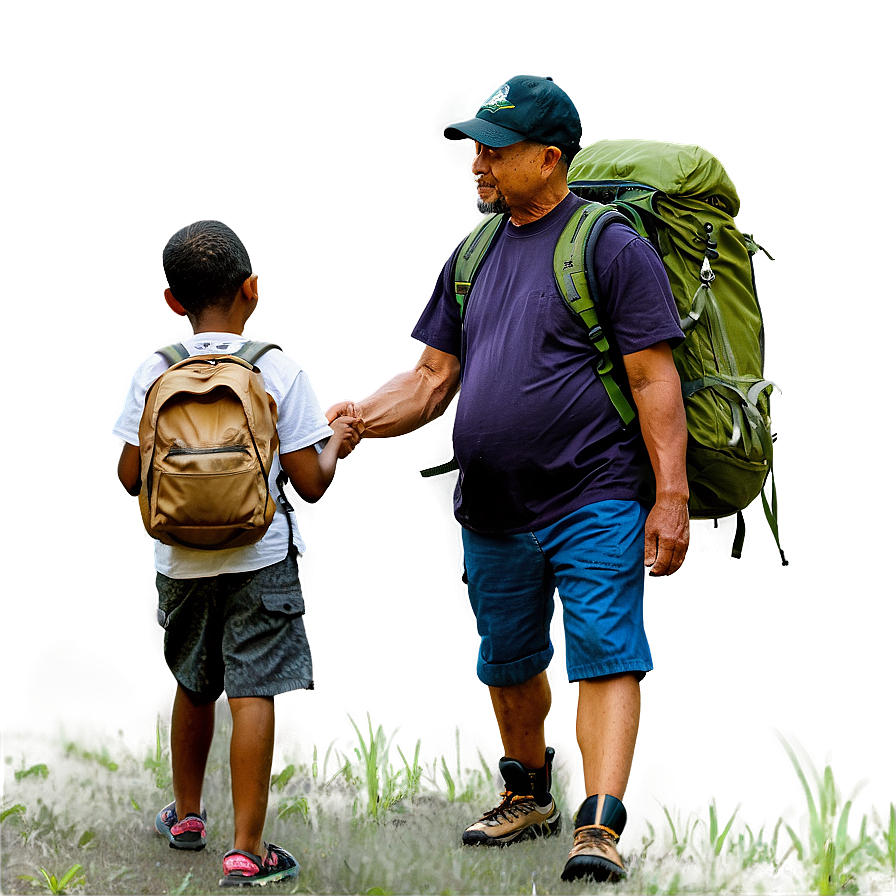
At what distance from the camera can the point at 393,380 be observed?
3.80m

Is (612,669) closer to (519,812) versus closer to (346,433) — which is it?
(519,812)

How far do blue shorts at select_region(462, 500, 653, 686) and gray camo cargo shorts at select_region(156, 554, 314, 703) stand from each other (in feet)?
2.03

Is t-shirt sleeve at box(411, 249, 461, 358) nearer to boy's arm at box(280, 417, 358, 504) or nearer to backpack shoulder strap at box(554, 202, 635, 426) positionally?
backpack shoulder strap at box(554, 202, 635, 426)

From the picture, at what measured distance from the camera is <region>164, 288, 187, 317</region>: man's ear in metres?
3.25

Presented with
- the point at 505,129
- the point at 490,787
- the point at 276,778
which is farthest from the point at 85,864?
the point at 505,129

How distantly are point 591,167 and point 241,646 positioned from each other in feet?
6.12

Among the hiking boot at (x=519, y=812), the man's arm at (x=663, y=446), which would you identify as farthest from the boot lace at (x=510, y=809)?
the man's arm at (x=663, y=446)

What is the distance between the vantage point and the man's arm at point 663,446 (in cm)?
315

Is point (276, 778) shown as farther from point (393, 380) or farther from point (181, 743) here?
point (393, 380)

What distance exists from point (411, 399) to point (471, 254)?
523 millimetres

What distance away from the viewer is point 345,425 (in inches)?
141

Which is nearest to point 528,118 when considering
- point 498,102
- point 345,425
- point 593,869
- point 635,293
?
point 498,102

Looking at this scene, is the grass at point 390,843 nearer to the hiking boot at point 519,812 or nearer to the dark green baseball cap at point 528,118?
the hiking boot at point 519,812

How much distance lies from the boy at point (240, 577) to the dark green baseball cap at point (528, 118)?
82 cm
